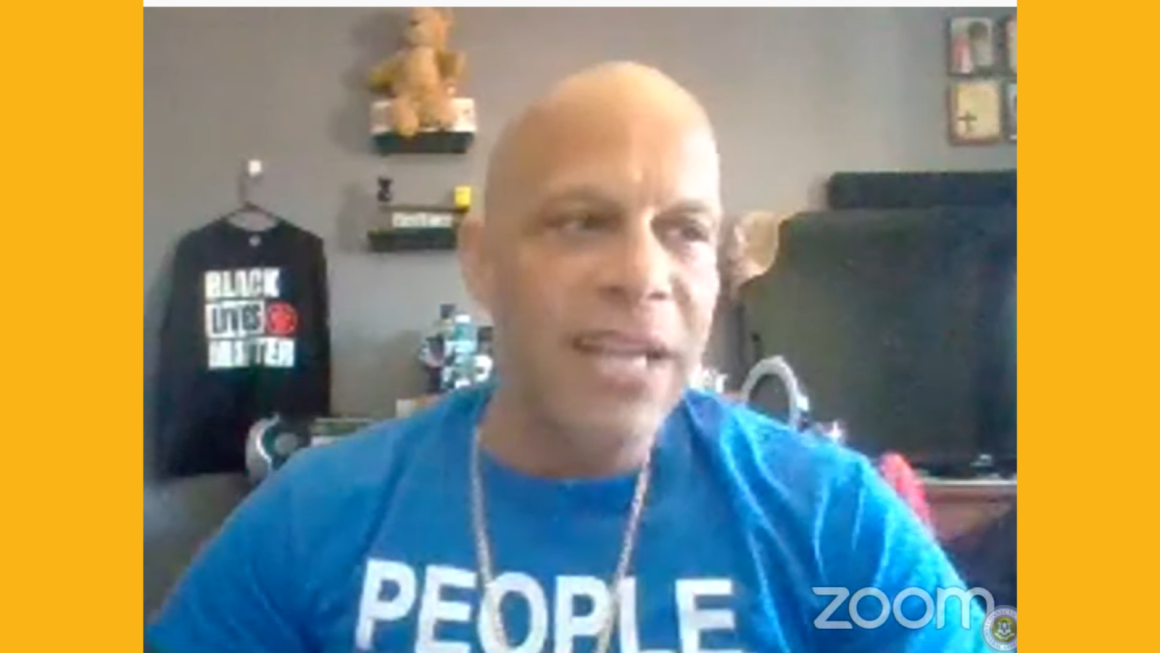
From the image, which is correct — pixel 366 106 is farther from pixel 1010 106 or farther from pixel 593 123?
pixel 1010 106

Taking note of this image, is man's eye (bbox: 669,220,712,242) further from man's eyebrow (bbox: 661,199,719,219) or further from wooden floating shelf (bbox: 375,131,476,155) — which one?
wooden floating shelf (bbox: 375,131,476,155)

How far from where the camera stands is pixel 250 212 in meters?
0.58

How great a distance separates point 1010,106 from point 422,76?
0.82ft

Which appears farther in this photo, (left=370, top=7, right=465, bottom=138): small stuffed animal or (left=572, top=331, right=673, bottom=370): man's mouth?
(left=370, top=7, right=465, bottom=138): small stuffed animal

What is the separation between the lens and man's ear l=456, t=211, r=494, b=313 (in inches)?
20.1

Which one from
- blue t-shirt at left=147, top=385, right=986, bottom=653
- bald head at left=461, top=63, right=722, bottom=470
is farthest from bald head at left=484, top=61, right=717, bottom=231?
blue t-shirt at left=147, top=385, right=986, bottom=653

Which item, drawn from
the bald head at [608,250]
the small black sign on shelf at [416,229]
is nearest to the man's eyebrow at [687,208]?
the bald head at [608,250]

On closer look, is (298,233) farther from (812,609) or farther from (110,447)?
(812,609)

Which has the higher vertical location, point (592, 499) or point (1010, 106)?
point (1010, 106)

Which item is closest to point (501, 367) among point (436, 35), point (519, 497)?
point (519, 497)

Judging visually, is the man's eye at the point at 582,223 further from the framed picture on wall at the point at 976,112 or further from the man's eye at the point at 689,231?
the framed picture on wall at the point at 976,112

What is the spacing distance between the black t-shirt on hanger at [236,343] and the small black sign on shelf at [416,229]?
32mm

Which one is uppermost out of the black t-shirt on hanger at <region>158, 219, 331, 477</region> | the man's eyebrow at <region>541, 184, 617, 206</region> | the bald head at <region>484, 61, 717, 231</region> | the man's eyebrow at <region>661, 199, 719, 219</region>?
the bald head at <region>484, 61, 717, 231</region>

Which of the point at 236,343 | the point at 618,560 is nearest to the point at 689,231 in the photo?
the point at 618,560
